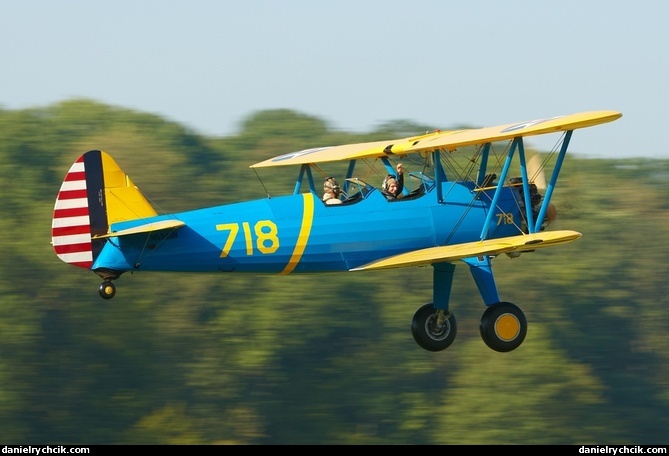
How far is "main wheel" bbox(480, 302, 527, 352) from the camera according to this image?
1594 cm

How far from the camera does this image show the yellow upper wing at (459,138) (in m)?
14.6

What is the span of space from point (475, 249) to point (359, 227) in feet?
4.95

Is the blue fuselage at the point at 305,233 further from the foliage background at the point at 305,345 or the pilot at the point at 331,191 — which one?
the foliage background at the point at 305,345

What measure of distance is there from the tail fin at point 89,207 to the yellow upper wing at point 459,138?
318 cm

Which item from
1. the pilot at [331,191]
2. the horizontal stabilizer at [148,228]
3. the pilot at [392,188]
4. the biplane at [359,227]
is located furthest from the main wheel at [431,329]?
the horizontal stabilizer at [148,228]

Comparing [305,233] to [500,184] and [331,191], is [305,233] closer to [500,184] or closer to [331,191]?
[331,191]

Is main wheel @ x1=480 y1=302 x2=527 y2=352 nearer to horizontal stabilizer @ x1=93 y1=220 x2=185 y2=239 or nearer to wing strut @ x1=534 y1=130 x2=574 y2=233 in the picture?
wing strut @ x1=534 y1=130 x2=574 y2=233

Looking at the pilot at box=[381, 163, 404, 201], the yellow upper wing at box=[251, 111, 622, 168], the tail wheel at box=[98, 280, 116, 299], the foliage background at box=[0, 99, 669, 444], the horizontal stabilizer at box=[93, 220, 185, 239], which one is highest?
the yellow upper wing at box=[251, 111, 622, 168]

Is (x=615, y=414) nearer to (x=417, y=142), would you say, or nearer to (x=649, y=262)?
(x=649, y=262)

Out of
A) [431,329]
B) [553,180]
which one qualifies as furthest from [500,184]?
[431,329]

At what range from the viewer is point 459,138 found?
15453mm

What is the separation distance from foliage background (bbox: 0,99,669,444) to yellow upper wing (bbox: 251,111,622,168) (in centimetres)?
2143

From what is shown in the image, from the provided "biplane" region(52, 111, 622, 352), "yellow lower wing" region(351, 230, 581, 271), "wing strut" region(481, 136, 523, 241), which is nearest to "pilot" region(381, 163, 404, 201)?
"biplane" region(52, 111, 622, 352)
